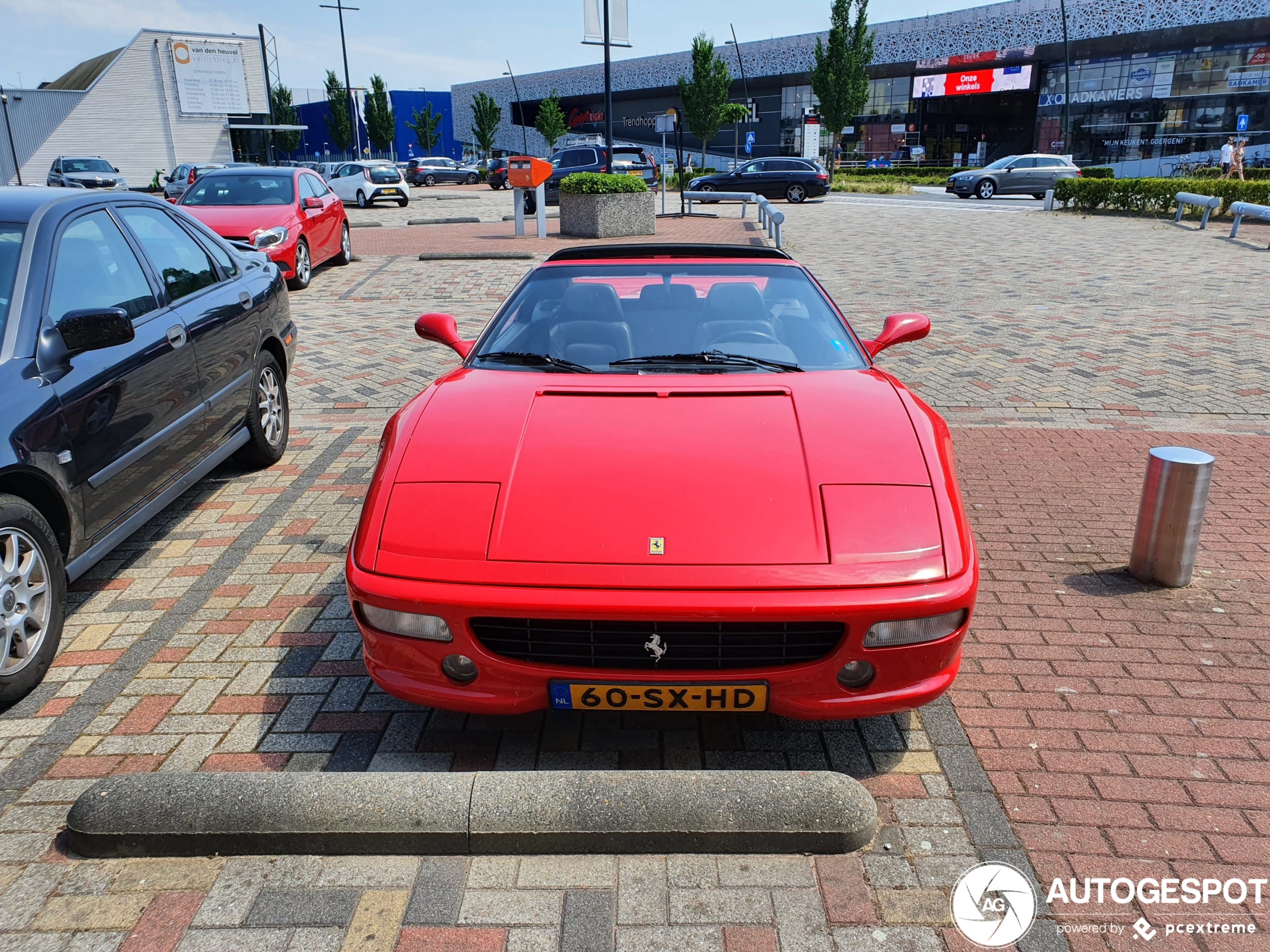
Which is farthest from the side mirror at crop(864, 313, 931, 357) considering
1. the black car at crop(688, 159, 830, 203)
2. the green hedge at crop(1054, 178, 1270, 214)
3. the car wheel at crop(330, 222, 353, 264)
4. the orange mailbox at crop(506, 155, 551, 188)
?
the black car at crop(688, 159, 830, 203)

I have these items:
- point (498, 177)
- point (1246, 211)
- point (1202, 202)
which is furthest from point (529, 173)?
point (498, 177)

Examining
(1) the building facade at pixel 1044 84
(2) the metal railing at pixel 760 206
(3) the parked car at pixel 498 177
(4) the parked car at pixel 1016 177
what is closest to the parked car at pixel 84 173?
(3) the parked car at pixel 498 177

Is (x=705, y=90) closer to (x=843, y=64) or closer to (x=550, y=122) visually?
(x=843, y=64)

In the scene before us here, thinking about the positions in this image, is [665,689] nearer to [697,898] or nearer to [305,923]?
[697,898]

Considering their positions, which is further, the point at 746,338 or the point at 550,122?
the point at 550,122

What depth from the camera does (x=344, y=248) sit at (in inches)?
594

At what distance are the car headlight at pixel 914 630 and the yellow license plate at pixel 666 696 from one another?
0.34 m

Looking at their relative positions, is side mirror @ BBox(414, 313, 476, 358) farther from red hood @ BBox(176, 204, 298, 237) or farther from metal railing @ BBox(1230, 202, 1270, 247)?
metal railing @ BBox(1230, 202, 1270, 247)

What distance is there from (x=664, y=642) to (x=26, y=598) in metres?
2.30

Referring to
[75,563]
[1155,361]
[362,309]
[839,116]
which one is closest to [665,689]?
[75,563]

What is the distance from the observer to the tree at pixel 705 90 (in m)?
42.5

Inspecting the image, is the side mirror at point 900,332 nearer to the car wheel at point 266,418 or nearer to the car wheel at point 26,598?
the car wheel at point 26,598

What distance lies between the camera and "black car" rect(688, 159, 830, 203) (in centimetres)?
3005

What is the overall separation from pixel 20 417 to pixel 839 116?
44.3 meters
